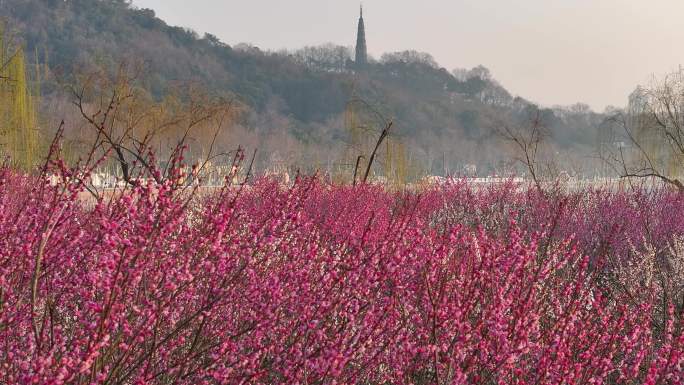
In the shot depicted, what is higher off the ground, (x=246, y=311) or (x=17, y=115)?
(x=17, y=115)

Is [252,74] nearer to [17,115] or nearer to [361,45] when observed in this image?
[361,45]

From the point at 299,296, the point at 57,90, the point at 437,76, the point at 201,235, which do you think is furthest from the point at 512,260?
the point at 437,76

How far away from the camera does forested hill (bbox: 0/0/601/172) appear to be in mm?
75938

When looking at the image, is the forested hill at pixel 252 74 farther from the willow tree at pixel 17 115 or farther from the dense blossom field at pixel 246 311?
the dense blossom field at pixel 246 311

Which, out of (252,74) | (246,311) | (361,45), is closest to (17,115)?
(246,311)

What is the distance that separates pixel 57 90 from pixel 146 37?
112 ft

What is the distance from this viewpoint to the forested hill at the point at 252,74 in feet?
249

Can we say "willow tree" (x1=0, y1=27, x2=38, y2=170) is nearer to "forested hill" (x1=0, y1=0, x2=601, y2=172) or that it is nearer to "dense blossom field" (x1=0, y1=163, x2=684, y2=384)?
"dense blossom field" (x1=0, y1=163, x2=684, y2=384)

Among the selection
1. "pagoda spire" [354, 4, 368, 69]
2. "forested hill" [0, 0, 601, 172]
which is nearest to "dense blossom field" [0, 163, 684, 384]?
"forested hill" [0, 0, 601, 172]

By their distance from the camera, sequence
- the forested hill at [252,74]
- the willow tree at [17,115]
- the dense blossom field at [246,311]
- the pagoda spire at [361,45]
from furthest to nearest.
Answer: the pagoda spire at [361,45], the forested hill at [252,74], the willow tree at [17,115], the dense blossom field at [246,311]

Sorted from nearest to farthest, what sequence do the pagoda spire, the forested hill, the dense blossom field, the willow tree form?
the dense blossom field, the willow tree, the forested hill, the pagoda spire

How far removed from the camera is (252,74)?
3310 inches

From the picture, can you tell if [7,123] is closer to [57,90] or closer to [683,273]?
[683,273]

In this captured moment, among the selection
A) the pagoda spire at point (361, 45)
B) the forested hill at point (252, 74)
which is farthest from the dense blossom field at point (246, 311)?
the pagoda spire at point (361, 45)
